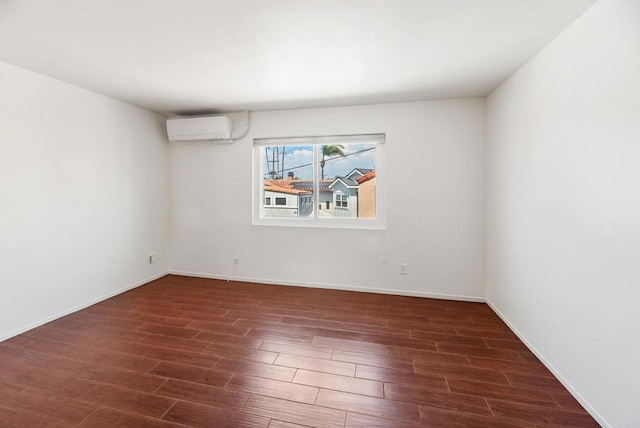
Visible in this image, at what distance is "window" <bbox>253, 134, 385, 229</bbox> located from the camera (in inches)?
142

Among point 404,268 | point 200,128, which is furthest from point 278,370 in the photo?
point 200,128

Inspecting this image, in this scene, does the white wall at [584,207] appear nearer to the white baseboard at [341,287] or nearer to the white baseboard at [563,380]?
the white baseboard at [563,380]

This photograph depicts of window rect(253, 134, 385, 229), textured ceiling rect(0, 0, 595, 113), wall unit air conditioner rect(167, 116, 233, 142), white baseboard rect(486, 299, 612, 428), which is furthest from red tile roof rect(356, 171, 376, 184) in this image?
white baseboard rect(486, 299, 612, 428)

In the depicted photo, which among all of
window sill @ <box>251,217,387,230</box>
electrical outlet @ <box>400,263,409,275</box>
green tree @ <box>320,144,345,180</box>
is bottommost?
electrical outlet @ <box>400,263,409,275</box>

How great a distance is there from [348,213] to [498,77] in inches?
84.1

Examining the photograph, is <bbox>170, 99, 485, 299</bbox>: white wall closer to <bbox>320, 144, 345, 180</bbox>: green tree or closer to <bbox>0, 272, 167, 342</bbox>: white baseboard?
<bbox>320, 144, 345, 180</bbox>: green tree

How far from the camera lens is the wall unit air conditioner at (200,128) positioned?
3691mm

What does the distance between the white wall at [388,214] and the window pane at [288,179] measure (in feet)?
0.81

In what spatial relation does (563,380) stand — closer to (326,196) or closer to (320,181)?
(326,196)

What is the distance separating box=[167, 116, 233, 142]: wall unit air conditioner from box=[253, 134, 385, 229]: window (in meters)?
0.44

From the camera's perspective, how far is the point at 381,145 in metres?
3.53

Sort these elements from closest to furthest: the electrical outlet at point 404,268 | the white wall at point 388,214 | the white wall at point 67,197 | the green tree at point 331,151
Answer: the white wall at point 67,197, the white wall at point 388,214, the electrical outlet at point 404,268, the green tree at point 331,151

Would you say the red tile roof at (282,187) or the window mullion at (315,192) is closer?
the window mullion at (315,192)

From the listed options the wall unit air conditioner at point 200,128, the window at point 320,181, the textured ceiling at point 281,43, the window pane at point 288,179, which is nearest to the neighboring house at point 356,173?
the window at point 320,181
